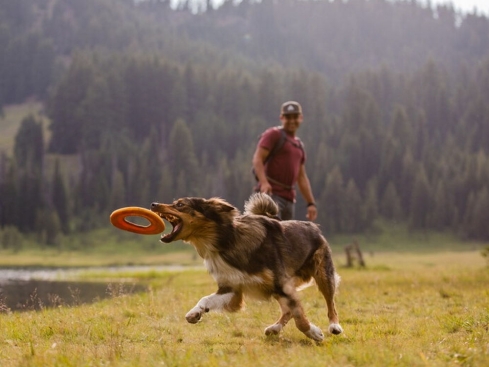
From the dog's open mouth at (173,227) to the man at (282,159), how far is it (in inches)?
163

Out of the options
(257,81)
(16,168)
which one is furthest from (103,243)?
(257,81)

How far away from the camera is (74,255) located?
264 ft

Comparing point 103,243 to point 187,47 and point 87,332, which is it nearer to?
point 87,332

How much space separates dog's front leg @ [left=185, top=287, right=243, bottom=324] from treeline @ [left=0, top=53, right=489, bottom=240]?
86.4 meters

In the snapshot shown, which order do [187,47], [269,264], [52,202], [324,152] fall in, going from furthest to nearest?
[187,47] → [324,152] → [52,202] → [269,264]

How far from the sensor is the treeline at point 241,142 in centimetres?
9812

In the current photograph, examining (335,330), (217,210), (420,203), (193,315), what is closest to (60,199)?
(420,203)

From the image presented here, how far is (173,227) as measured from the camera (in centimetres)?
816

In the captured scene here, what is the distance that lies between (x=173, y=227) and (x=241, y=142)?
11829cm

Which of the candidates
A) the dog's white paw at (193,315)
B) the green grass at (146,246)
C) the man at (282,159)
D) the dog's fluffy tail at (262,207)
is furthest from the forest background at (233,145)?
the dog's white paw at (193,315)

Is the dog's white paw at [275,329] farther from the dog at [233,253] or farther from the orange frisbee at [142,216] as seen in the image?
the orange frisbee at [142,216]

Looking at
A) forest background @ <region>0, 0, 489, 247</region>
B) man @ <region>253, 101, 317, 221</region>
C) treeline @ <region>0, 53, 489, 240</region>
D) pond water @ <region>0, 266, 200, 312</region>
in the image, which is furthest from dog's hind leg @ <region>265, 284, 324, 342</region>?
treeline @ <region>0, 53, 489, 240</region>

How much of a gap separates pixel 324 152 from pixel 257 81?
41290 millimetres

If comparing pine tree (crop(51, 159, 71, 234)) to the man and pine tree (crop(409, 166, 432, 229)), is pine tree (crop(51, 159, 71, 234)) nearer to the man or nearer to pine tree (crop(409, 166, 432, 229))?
pine tree (crop(409, 166, 432, 229))
